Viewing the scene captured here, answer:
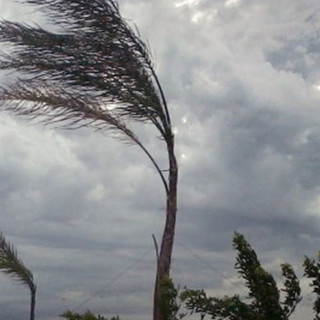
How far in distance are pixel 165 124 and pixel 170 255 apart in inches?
83.2

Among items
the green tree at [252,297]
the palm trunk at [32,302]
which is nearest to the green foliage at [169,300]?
the green tree at [252,297]

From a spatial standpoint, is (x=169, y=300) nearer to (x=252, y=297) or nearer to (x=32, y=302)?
(x=252, y=297)

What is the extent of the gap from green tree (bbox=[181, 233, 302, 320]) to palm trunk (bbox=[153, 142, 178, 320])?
103 centimetres

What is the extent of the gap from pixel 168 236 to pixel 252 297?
1.91m

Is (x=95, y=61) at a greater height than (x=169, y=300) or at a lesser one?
greater

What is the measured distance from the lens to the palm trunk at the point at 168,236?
413 inches

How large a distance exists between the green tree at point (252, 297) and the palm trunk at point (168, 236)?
3.39 ft

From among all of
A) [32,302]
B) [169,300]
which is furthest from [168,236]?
[32,302]

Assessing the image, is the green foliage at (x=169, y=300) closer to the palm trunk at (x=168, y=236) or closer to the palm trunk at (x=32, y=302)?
the palm trunk at (x=168, y=236)

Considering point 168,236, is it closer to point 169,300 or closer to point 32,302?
point 169,300

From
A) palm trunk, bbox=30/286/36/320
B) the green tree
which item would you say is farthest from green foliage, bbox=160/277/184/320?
palm trunk, bbox=30/286/36/320

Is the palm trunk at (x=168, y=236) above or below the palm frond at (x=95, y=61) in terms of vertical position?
below

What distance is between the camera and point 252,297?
30.4 feet

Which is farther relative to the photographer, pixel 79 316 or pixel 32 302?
pixel 32 302
